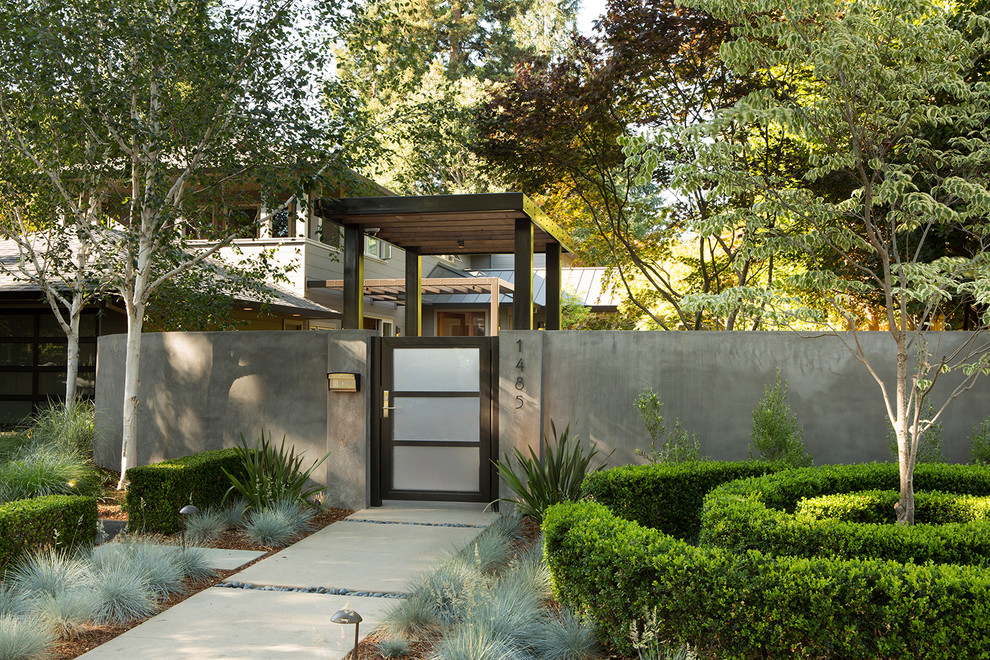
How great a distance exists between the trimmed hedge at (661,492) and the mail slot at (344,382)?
2976 mm

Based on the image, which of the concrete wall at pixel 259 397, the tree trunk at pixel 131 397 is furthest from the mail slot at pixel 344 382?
the tree trunk at pixel 131 397

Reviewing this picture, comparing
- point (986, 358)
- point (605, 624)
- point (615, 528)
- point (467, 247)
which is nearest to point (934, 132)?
point (986, 358)

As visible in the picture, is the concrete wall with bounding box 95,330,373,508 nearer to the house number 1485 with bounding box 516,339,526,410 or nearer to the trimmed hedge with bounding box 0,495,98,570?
the house number 1485 with bounding box 516,339,526,410

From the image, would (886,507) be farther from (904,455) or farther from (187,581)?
(187,581)

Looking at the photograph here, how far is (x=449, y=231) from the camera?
952 cm

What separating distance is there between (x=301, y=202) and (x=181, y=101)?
175 cm

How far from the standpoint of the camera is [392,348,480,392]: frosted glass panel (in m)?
8.12

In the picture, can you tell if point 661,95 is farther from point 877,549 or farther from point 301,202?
point 877,549

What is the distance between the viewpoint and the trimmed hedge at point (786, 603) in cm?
338

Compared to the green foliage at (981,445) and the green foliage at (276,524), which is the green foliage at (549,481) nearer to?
the green foliage at (276,524)

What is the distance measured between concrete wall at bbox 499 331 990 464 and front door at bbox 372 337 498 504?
40 cm

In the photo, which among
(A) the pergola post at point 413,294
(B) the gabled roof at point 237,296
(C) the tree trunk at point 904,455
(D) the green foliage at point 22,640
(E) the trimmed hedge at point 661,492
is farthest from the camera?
(B) the gabled roof at point 237,296

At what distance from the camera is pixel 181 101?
27.7 feet

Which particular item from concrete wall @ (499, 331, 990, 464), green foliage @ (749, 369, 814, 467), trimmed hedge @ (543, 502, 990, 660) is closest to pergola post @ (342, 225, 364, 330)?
concrete wall @ (499, 331, 990, 464)
